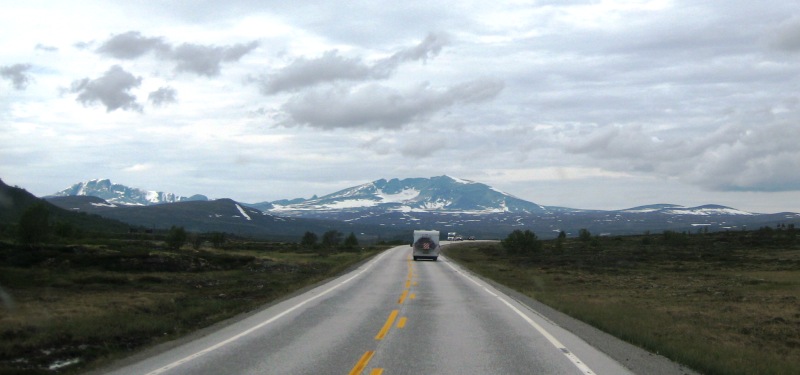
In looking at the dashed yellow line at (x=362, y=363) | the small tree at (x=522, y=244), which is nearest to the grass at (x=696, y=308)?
the dashed yellow line at (x=362, y=363)

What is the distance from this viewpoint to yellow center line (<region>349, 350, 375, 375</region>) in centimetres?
1062

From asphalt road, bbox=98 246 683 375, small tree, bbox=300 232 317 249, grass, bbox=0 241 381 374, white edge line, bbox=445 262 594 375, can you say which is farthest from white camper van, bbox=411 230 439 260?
small tree, bbox=300 232 317 249

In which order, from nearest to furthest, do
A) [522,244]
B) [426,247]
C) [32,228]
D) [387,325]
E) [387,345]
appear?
[387,345], [387,325], [426,247], [32,228], [522,244]

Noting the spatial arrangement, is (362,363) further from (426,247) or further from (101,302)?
(426,247)

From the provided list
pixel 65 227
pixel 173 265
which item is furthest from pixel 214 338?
pixel 65 227

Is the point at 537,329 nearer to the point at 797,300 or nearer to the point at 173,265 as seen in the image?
the point at 797,300

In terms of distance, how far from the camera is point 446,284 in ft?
106

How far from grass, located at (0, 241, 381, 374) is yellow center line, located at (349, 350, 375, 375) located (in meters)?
4.45

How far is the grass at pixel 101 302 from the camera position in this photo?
13.6 meters

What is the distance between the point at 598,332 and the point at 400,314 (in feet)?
17.8

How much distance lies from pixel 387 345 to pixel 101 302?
54.2ft

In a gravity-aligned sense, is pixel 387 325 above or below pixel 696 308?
above

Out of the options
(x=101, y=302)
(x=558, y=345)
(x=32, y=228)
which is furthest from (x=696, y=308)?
(x=32, y=228)

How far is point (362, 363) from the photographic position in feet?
37.1
